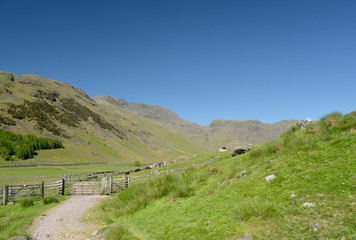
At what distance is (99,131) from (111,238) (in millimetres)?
164064

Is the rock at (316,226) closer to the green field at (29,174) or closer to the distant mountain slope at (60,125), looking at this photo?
the green field at (29,174)

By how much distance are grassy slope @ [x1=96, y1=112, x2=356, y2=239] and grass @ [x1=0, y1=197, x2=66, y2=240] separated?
4.95 metres

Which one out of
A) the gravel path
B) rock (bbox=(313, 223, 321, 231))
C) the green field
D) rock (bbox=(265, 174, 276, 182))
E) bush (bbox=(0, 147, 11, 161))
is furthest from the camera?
bush (bbox=(0, 147, 11, 161))

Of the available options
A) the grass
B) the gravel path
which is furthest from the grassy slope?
the grass

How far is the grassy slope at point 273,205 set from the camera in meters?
5.65

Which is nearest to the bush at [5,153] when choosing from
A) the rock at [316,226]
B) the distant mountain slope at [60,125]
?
the distant mountain slope at [60,125]

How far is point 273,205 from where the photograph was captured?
22.1 ft

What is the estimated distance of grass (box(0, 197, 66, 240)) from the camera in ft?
39.7

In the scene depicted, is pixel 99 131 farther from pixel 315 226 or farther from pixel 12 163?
pixel 315 226

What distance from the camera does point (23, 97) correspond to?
13362 cm

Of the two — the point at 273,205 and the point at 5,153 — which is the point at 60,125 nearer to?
the point at 5,153

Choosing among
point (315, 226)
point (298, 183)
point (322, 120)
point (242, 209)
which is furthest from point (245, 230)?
point (322, 120)

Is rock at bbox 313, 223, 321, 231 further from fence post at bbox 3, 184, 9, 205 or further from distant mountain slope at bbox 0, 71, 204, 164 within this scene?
distant mountain slope at bbox 0, 71, 204, 164

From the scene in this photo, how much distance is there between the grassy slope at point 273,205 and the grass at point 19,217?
16.2ft
